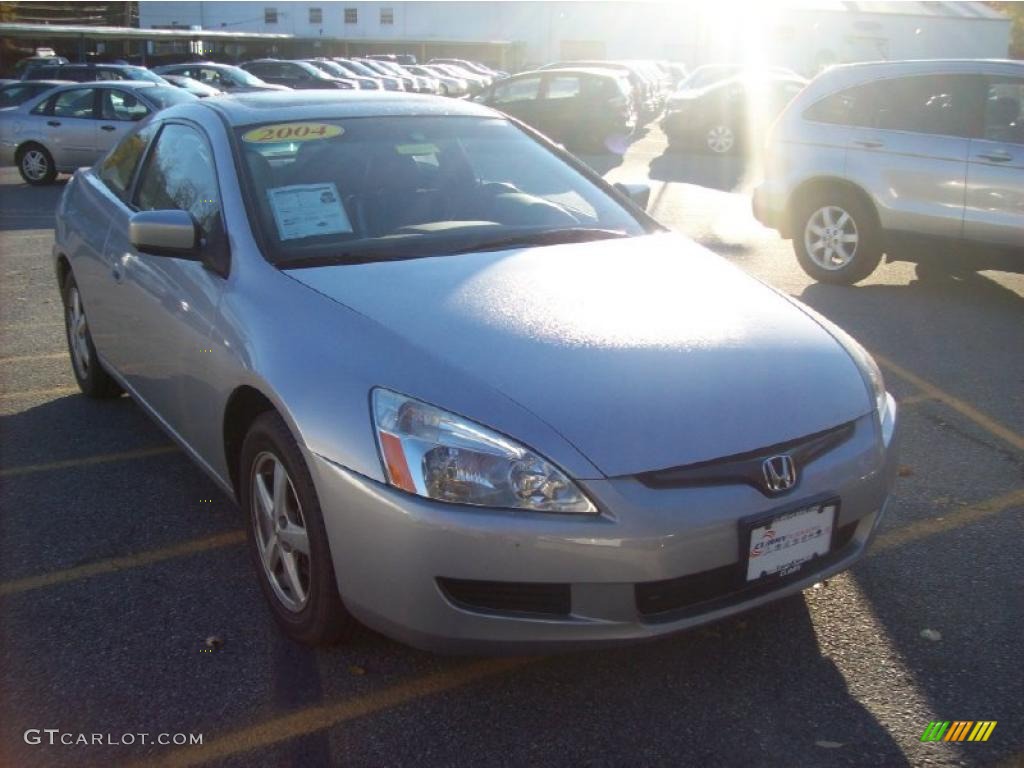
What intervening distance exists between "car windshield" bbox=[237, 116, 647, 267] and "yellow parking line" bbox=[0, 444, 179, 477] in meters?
1.37

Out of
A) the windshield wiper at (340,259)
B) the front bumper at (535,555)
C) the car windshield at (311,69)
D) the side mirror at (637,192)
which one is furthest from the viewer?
the car windshield at (311,69)

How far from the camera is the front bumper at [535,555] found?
246cm

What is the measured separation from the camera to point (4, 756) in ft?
8.52

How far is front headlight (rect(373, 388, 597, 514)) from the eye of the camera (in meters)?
2.49

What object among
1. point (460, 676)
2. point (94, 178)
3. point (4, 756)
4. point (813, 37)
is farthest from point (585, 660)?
point (813, 37)

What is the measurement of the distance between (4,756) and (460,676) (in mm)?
1180

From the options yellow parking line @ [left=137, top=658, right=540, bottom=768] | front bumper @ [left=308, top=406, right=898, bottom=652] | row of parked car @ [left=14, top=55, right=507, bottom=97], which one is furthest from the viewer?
row of parked car @ [left=14, top=55, right=507, bottom=97]

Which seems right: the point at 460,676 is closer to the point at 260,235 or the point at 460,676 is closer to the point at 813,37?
the point at 260,235

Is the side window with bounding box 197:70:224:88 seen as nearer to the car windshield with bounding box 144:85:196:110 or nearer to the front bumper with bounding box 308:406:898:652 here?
the car windshield with bounding box 144:85:196:110

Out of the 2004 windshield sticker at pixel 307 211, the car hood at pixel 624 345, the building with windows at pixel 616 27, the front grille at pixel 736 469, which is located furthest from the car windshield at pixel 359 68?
the front grille at pixel 736 469

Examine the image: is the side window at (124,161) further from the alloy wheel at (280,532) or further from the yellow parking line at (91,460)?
the alloy wheel at (280,532)

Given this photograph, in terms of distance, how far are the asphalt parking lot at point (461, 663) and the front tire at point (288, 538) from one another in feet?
0.41

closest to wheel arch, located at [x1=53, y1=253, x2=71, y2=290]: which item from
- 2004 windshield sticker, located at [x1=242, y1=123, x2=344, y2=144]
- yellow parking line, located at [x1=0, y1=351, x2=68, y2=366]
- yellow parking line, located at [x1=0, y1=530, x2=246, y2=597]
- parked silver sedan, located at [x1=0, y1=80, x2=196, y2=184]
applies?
yellow parking line, located at [x1=0, y1=351, x2=68, y2=366]

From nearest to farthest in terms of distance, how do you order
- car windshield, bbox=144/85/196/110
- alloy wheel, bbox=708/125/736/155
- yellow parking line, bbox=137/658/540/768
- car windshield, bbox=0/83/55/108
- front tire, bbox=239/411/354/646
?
yellow parking line, bbox=137/658/540/768, front tire, bbox=239/411/354/646, car windshield, bbox=144/85/196/110, car windshield, bbox=0/83/55/108, alloy wheel, bbox=708/125/736/155
